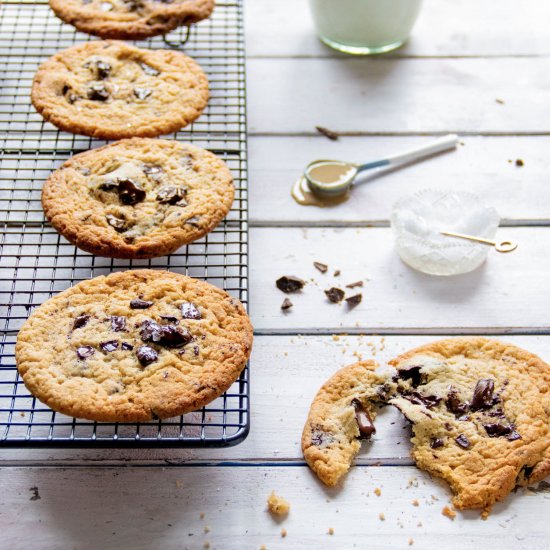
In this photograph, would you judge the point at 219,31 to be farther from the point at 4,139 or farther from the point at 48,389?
the point at 48,389

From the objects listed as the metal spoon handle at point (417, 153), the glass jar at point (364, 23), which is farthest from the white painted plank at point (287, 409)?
the glass jar at point (364, 23)

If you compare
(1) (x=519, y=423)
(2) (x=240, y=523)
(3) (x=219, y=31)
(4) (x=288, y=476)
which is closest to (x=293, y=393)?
(4) (x=288, y=476)

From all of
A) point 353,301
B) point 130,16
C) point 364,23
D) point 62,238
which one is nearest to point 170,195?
point 62,238

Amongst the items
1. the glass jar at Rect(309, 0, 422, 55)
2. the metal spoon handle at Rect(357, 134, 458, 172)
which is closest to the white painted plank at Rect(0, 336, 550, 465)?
the metal spoon handle at Rect(357, 134, 458, 172)

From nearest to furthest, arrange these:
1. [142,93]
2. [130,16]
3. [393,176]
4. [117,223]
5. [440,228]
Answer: [117,223] → [440,228] → [142,93] → [393,176] → [130,16]

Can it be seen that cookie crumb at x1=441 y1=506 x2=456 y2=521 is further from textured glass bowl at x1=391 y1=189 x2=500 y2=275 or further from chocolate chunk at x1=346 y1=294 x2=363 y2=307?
textured glass bowl at x1=391 y1=189 x2=500 y2=275

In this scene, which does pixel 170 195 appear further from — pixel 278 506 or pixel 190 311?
pixel 278 506
